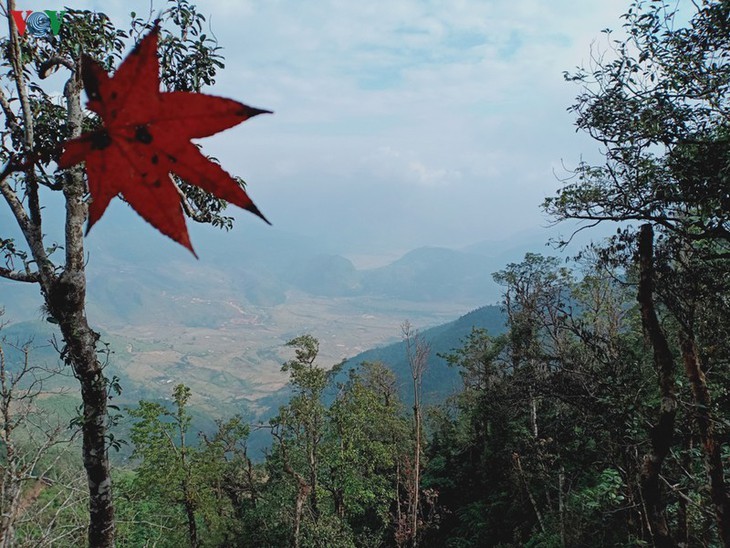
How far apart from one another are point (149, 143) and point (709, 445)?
5.25 metres

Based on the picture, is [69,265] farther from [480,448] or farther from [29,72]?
[480,448]

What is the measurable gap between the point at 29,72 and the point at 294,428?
43.7 feet

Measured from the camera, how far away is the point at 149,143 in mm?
701

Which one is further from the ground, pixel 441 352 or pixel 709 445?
pixel 709 445

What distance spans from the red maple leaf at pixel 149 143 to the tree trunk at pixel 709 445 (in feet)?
15.0

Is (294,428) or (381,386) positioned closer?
(294,428)

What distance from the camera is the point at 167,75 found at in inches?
125

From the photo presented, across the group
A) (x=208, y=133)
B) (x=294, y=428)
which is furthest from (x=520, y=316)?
(x=208, y=133)

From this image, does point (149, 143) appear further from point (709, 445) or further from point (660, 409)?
point (709, 445)

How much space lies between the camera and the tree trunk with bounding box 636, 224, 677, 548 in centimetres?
365

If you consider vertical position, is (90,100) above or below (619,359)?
above

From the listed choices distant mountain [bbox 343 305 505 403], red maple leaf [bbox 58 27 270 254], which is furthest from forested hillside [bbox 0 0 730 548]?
distant mountain [bbox 343 305 505 403]

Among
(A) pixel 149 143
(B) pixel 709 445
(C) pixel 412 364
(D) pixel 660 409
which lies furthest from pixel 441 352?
(A) pixel 149 143

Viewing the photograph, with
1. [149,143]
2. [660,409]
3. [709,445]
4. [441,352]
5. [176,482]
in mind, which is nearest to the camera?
[149,143]
